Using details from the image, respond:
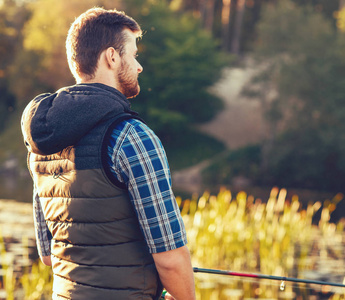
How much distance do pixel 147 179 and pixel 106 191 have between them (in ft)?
0.37

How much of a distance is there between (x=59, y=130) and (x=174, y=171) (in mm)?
25443

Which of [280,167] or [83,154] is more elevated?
[280,167]

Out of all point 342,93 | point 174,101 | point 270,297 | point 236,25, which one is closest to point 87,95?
point 270,297

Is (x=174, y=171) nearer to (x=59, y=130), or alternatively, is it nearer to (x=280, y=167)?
(x=280, y=167)

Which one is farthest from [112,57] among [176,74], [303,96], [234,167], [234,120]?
[234,120]

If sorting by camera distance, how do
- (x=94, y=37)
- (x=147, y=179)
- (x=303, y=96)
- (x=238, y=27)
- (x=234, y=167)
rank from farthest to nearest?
(x=238, y=27), (x=234, y=167), (x=303, y=96), (x=94, y=37), (x=147, y=179)

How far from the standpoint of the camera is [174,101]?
107ft

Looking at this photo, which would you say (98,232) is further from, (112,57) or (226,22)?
(226,22)

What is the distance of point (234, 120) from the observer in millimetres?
32312

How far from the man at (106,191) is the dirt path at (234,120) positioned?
23.8 metres

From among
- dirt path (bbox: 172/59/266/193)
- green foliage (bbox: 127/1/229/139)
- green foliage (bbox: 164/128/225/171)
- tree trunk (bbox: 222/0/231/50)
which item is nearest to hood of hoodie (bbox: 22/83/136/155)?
dirt path (bbox: 172/59/266/193)

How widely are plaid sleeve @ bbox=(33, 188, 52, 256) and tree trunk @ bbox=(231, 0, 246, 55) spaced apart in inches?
1573

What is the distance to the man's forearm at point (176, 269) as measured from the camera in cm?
161

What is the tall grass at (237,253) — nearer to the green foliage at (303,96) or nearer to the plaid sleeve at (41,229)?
the plaid sleeve at (41,229)
